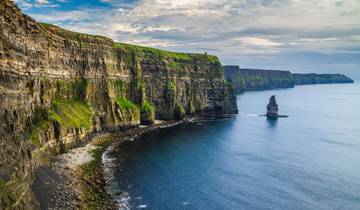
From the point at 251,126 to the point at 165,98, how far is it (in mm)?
42786

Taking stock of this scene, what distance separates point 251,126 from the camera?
152875 mm

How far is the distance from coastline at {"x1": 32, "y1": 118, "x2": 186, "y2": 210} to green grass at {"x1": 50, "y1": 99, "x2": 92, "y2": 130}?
7503mm

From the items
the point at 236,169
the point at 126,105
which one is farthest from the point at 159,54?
the point at 236,169

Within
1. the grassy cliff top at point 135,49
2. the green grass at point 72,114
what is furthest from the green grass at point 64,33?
the green grass at point 72,114

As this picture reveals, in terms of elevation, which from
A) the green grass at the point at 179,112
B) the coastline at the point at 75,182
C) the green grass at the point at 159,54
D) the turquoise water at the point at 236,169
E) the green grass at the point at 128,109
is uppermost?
the green grass at the point at 159,54

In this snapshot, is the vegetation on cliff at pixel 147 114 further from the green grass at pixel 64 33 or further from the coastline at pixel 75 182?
the coastline at pixel 75 182

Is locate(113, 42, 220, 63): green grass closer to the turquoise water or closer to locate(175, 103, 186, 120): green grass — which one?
locate(175, 103, 186, 120): green grass

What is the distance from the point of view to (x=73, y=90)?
356 ft

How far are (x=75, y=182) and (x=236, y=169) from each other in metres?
40.8

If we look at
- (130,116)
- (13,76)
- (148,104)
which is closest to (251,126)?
(148,104)

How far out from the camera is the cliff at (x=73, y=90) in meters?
51.4

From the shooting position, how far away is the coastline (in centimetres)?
5778

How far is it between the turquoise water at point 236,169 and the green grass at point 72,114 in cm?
1332

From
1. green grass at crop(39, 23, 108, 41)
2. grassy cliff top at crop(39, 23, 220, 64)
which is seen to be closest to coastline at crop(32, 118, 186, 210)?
green grass at crop(39, 23, 108, 41)
